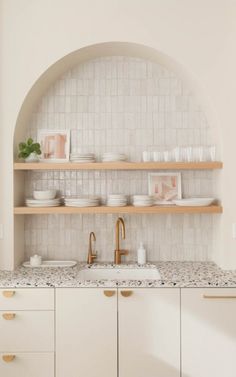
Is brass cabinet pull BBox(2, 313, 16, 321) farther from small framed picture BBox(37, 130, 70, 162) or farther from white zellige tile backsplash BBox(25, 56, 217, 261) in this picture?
small framed picture BBox(37, 130, 70, 162)

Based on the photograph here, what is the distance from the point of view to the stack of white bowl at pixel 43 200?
3.04 metres

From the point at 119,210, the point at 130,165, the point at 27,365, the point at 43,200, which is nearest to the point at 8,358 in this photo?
the point at 27,365

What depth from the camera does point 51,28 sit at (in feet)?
9.82

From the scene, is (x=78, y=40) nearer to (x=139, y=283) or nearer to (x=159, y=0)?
(x=159, y=0)

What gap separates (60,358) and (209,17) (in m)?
2.45

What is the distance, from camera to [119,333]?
2.63 meters

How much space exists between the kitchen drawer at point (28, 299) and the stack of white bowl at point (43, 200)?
642 mm

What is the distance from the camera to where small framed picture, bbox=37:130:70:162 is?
10.7 ft

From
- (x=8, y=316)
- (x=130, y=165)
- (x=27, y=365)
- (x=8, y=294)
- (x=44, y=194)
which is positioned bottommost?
(x=27, y=365)

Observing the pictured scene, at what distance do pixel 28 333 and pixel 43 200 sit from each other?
0.91 m

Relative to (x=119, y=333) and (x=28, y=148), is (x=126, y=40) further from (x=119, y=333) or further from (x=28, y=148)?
(x=119, y=333)

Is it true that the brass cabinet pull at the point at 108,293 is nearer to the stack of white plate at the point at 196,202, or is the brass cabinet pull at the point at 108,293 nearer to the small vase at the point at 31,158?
the stack of white plate at the point at 196,202

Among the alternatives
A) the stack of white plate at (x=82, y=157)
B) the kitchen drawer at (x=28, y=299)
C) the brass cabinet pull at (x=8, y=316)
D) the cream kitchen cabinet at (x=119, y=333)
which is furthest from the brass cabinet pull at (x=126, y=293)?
the stack of white plate at (x=82, y=157)

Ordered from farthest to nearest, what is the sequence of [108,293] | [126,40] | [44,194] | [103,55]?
[103,55], [44,194], [126,40], [108,293]
